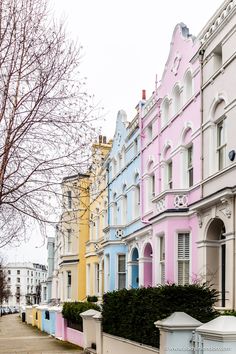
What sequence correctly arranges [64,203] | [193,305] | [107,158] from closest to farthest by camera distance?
1. [193,305]
2. [64,203]
3. [107,158]

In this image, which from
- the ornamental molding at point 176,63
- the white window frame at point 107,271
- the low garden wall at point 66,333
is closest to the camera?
the ornamental molding at point 176,63

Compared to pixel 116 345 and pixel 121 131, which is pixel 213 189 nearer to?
pixel 116 345

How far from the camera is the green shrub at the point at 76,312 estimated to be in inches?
948

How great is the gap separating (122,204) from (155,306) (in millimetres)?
16477

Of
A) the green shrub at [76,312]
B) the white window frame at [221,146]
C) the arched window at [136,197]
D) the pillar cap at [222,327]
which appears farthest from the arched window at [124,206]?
the pillar cap at [222,327]

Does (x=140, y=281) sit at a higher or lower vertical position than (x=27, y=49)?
lower

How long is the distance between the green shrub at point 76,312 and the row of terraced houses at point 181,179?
236 cm

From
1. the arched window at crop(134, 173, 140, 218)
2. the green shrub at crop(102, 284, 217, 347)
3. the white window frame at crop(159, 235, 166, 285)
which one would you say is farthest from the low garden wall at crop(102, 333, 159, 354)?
the arched window at crop(134, 173, 140, 218)

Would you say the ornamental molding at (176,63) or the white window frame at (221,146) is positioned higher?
the ornamental molding at (176,63)

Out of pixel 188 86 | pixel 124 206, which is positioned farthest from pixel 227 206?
pixel 124 206

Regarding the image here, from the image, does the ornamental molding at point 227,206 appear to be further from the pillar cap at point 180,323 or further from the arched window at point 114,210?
the arched window at point 114,210

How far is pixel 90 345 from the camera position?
20.4m

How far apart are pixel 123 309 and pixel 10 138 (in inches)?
228

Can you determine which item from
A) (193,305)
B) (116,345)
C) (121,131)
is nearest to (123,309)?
(116,345)
